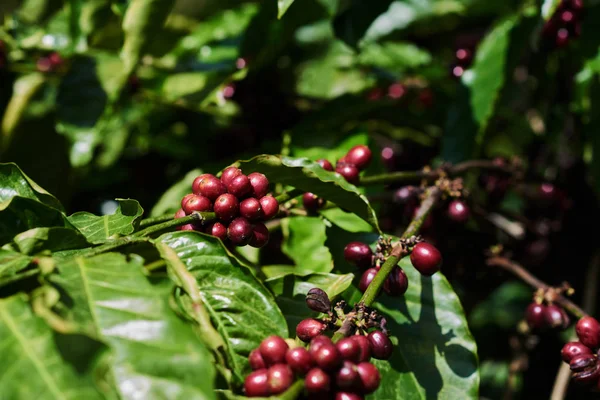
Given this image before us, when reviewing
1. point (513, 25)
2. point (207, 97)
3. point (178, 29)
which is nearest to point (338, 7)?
point (207, 97)

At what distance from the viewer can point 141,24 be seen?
6.10 ft

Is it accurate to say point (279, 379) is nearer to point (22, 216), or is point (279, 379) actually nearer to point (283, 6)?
point (22, 216)

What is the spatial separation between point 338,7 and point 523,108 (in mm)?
1527

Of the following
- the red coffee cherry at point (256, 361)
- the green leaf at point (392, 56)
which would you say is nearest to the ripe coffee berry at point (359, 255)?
the red coffee cherry at point (256, 361)

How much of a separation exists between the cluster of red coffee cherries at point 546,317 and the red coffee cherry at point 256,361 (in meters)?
0.90

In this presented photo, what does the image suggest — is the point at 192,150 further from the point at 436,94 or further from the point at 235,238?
the point at 235,238

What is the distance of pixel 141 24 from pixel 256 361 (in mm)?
1294

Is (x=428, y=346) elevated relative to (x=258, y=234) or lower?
lower

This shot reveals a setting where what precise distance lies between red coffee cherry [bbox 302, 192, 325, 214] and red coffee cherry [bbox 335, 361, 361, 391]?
680mm

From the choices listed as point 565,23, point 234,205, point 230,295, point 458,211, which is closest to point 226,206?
point 234,205

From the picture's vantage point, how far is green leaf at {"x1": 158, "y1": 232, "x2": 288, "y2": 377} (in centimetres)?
101

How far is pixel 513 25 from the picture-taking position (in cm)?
220

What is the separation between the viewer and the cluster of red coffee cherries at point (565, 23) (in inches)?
78.7

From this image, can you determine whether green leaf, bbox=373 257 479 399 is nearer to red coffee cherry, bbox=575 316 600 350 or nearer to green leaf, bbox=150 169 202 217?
red coffee cherry, bbox=575 316 600 350
